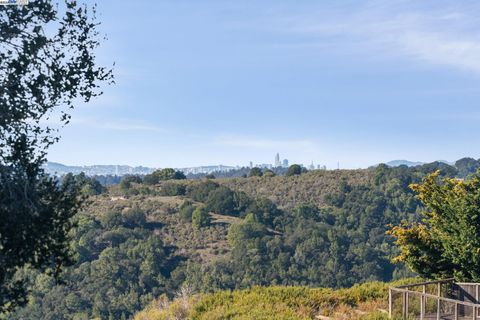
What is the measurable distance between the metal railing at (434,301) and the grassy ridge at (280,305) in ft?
2.09

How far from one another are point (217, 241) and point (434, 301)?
58.0 meters

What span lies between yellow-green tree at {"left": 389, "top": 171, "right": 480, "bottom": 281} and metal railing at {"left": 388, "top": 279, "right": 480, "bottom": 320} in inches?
41.0

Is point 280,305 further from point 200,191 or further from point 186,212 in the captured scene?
point 200,191

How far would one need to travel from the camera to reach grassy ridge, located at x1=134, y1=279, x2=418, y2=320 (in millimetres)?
18625

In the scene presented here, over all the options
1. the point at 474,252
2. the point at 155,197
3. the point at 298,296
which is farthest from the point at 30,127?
the point at 155,197

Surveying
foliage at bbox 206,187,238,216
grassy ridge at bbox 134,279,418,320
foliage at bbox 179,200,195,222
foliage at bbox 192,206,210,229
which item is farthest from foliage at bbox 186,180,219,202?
grassy ridge at bbox 134,279,418,320

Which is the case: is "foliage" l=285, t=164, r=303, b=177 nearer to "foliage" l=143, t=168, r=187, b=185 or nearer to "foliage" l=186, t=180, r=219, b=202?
"foliage" l=143, t=168, r=187, b=185

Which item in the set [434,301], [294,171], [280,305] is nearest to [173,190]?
[294,171]

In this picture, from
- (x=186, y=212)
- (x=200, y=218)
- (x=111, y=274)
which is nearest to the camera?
(x=111, y=274)

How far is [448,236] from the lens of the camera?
69.8 feet

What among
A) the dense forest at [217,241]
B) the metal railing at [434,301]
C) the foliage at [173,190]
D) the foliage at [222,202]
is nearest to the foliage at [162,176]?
the dense forest at [217,241]

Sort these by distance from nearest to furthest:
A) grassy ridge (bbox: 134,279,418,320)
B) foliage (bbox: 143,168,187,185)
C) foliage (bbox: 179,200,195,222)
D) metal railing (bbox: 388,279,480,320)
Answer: metal railing (bbox: 388,279,480,320) → grassy ridge (bbox: 134,279,418,320) → foliage (bbox: 179,200,195,222) → foliage (bbox: 143,168,187,185)

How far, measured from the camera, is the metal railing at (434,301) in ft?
55.0

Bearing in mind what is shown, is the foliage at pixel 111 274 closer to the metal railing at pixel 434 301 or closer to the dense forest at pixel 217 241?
the dense forest at pixel 217 241
